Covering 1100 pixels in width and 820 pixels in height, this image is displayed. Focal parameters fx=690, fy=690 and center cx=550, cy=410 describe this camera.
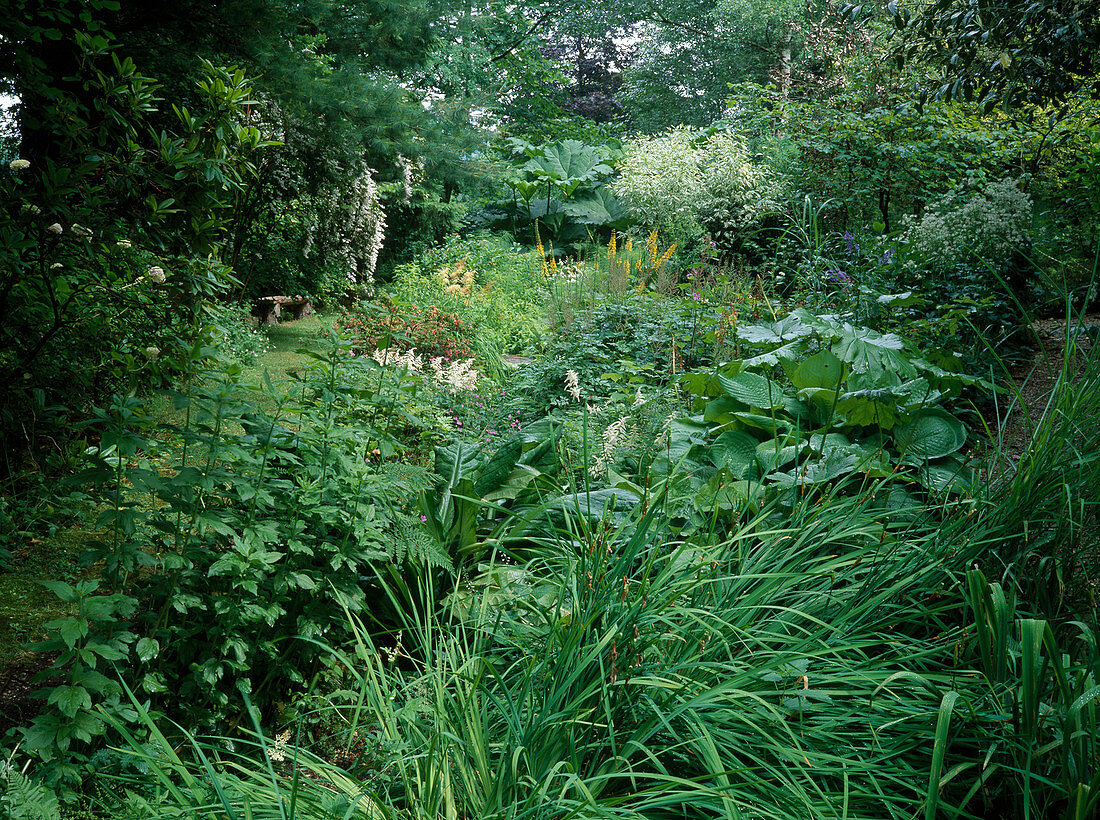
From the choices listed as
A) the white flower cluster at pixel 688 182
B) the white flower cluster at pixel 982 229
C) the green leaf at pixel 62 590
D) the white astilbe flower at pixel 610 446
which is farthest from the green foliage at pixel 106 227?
the white flower cluster at pixel 688 182

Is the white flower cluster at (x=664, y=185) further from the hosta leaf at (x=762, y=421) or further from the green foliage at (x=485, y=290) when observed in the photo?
the hosta leaf at (x=762, y=421)

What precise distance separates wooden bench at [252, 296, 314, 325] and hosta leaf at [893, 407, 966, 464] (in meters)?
7.44

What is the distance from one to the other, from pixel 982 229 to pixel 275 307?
7459 millimetres

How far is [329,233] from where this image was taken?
8250 millimetres

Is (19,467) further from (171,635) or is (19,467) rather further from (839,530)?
(839,530)

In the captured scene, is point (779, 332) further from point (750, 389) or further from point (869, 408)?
point (869, 408)

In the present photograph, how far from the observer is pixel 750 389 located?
292 cm

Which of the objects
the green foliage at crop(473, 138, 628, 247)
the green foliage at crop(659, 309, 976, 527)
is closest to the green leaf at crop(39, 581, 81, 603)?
the green foliage at crop(659, 309, 976, 527)

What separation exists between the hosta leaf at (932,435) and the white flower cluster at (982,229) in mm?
2224

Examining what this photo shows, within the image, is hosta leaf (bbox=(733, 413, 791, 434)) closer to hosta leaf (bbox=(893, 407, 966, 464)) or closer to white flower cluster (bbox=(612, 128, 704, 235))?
hosta leaf (bbox=(893, 407, 966, 464))

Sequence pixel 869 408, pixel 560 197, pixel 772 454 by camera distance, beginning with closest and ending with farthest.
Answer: pixel 772 454, pixel 869 408, pixel 560 197

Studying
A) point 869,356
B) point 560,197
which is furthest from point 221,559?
point 560,197

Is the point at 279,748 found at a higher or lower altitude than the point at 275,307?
lower

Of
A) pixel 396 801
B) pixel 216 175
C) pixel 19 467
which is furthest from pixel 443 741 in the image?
pixel 19 467
